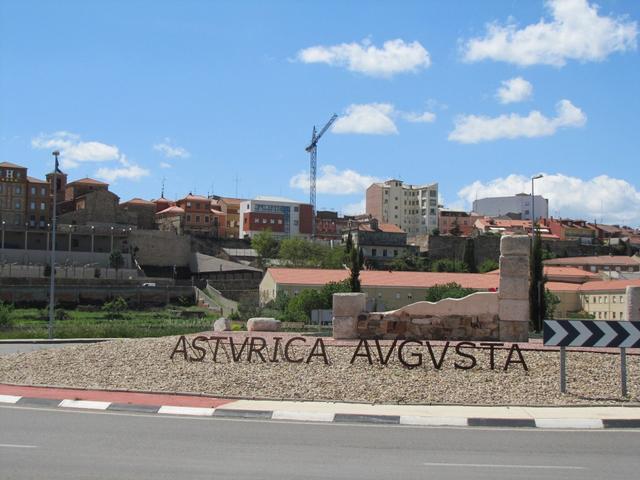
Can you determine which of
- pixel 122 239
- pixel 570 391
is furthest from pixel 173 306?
pixel 570 391

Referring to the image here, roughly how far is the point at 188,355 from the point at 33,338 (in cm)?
1967

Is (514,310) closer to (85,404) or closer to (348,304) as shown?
(348,304)

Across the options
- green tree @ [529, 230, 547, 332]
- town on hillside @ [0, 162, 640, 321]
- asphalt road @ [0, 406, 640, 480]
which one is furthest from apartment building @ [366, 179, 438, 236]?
asphalt road @ [0, 406, 640, 480]

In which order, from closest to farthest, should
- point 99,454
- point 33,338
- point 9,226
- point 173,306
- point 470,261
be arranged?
point 99,454, point 33,338, point 173,306, point 9,226, point 470,261

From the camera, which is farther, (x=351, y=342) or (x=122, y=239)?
(x=122, y=239)

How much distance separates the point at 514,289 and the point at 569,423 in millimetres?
8055

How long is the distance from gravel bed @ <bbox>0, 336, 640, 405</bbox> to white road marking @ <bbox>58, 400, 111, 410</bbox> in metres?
1.32

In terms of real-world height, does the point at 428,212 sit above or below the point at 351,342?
above

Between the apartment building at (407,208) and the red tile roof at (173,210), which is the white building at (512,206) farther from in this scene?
the red tile roof at (173,210)

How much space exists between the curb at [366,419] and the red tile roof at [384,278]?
59.3 metres

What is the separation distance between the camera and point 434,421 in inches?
482

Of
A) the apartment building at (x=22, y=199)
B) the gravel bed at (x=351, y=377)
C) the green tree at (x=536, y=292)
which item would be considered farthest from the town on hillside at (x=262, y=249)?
the gravel bed at (x=351, y=377)

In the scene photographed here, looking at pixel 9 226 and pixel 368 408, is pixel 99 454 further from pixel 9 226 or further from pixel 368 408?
pixel 9 226

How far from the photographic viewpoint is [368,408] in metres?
13.1
